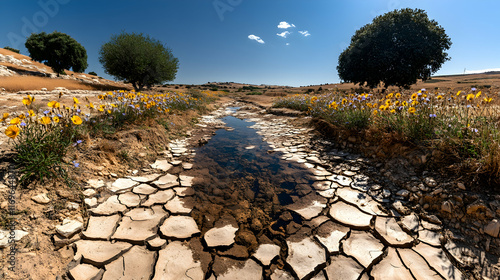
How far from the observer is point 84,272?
150 centimetres

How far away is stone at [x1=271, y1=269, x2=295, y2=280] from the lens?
1569mm

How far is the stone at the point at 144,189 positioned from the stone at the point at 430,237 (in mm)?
3293

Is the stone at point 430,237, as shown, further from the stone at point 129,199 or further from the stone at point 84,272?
the stone at point 129,199

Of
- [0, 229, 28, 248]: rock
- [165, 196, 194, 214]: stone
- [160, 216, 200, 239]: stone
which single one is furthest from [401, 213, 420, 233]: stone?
[0, 229, 28, 248]: rock

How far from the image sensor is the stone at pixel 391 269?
156cm

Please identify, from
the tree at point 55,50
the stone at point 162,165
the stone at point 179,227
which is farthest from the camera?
the tree at point 55,50

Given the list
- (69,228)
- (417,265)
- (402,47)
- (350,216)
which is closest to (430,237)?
(417,265)

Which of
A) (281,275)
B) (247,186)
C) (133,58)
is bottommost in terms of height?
(281,275)

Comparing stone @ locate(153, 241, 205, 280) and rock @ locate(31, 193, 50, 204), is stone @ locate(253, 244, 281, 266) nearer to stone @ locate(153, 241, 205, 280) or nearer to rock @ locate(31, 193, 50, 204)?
stone @ locate(153, 241, 205, 280)

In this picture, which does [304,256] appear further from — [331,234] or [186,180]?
[186,180]

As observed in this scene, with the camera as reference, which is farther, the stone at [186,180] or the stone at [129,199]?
the stone at [186,180]

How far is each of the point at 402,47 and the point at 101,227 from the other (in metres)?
20.3

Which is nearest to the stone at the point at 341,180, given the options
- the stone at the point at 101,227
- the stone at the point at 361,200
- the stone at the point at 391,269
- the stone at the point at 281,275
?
the stone at the point at 361,200

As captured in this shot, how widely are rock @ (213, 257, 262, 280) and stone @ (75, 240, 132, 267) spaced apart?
34.7 inches
